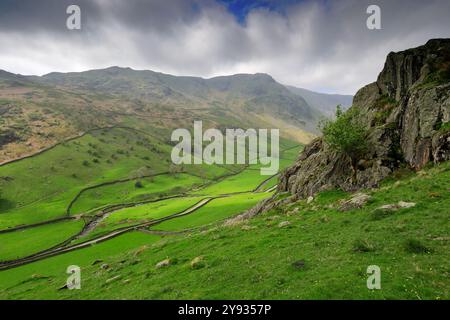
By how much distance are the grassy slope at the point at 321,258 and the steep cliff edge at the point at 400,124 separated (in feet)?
15.1

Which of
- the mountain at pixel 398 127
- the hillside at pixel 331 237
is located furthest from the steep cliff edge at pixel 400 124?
the hillside at pixel 331 237


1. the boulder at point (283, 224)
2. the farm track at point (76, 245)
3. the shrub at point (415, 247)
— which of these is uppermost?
the shrub at point (415, 247)

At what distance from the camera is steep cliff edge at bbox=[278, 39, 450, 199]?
1608 inches

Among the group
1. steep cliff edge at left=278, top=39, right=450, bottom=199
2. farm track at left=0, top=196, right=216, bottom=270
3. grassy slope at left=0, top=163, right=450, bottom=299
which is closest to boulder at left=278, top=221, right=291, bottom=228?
grassy slope at left=0, top=163, right=450, bottom=299

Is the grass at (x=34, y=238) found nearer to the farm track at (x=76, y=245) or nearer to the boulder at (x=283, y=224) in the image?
the farm track at (x=76, y=245)

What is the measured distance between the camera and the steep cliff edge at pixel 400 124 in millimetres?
40850

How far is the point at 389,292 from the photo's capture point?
51.2ft

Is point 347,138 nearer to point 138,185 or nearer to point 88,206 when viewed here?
point 88,206

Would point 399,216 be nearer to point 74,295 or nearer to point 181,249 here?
point 181,249

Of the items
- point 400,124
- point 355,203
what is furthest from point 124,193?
point 355,203

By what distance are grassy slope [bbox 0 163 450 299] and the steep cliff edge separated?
4608 millimetres

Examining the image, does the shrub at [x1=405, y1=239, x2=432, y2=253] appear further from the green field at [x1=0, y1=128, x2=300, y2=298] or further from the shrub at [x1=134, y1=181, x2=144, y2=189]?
the shrub at [x1=134, y1=181, x2=144, y2=189]
